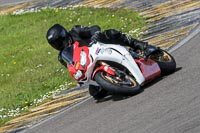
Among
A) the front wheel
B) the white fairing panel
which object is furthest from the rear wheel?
the front wheel

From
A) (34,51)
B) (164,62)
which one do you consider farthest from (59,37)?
(34,51)

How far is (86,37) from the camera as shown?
36.8 feet

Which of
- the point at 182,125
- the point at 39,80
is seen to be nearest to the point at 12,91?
the point at 39,80

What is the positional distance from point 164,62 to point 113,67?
2.75ft

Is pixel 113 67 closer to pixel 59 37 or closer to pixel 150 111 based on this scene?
pixel 59 37

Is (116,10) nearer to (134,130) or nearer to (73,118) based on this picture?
(73,118)

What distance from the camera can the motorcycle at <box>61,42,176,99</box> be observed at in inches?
416

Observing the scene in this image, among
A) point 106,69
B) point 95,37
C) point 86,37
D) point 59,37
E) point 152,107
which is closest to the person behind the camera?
point 152,107

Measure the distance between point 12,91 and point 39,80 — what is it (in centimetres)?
61

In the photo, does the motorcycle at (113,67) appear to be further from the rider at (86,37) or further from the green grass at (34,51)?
the green grass at (34,51)

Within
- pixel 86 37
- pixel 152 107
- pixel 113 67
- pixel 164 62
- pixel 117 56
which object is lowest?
pixel 152 107

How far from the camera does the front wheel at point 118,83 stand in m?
10.4

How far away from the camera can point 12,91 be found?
14211mm

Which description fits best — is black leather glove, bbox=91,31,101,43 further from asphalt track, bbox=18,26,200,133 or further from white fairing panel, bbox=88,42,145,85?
asphalt track, bbox=18,26,200,133
